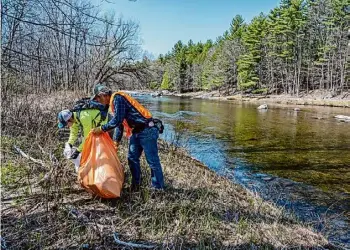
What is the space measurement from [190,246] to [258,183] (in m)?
5.12

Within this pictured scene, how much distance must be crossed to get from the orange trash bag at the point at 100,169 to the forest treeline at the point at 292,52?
35765 millimetres

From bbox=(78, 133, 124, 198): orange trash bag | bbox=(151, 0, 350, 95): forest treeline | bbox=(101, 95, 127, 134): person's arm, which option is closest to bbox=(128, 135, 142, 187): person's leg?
bbox=(78, 133, 124, 198): orange trash bag

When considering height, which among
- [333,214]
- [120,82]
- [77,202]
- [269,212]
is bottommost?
[333,214]

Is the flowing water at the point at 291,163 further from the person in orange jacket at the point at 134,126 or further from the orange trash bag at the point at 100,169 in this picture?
the orange trash bag at the point at 100,169

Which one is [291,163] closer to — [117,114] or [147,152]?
[147,152]

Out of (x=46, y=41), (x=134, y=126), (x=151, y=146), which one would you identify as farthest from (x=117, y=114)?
(x=46, y=41)

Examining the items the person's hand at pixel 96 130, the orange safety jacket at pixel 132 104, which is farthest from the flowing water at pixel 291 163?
the person's hand at pixel 96 130

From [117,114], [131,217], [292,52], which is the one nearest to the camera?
[131,217]

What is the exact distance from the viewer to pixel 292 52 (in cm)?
4784

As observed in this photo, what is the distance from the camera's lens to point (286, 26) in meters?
45.6

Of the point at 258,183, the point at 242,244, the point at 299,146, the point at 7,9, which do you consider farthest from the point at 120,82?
the point at 242,244

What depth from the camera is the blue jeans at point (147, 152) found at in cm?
480

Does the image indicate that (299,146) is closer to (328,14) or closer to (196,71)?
(328,14)

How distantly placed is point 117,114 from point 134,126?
0.42m
